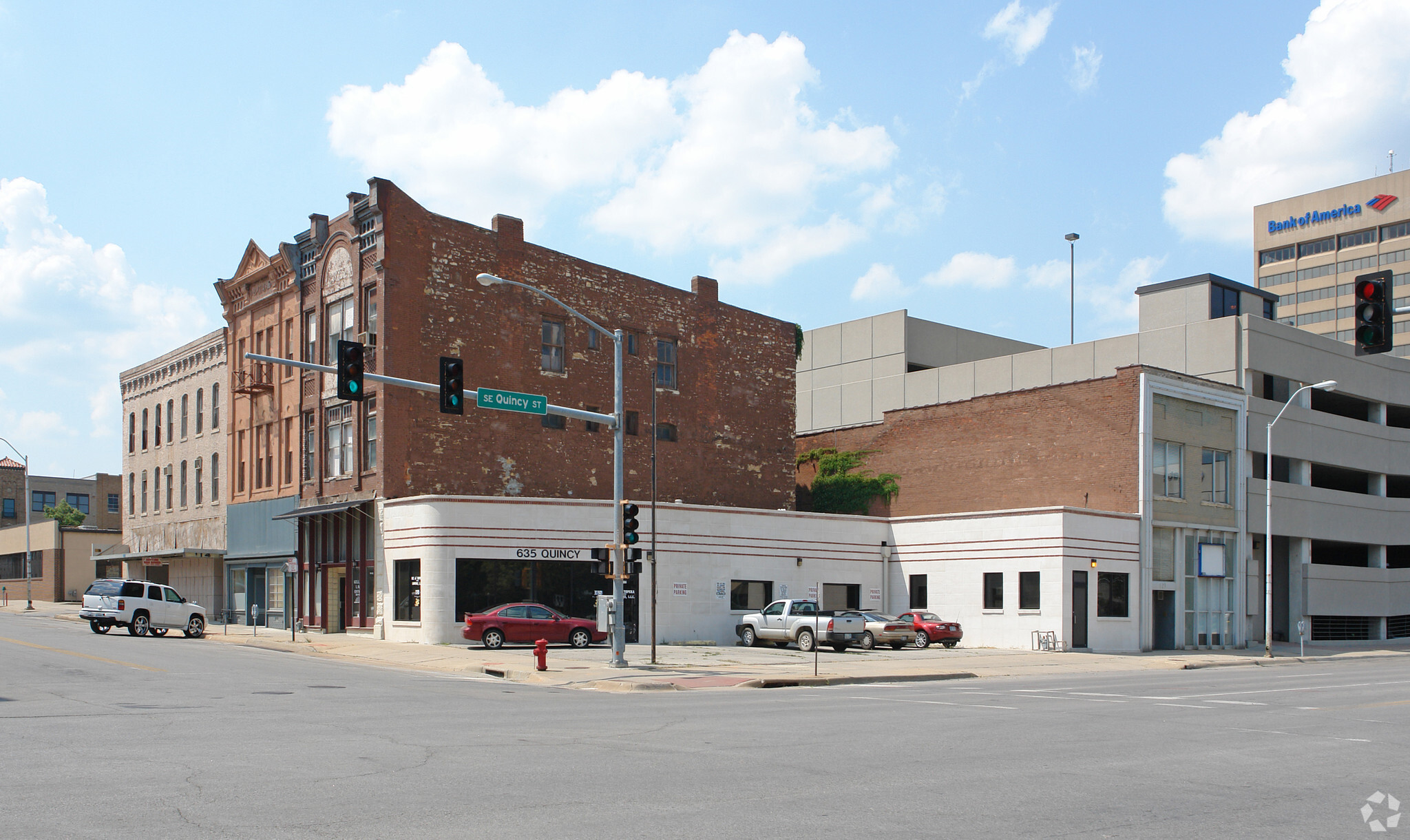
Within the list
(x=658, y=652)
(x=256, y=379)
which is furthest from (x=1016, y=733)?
(x=256, y=379)

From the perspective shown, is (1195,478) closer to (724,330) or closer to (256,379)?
(724,330)

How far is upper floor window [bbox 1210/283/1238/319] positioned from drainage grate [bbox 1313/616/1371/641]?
15.2 m

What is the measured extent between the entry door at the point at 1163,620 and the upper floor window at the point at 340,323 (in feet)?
107

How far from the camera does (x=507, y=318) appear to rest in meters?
43.4

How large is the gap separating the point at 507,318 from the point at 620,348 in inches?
601

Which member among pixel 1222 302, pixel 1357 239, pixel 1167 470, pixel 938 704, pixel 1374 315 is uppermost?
pixel 1357 239

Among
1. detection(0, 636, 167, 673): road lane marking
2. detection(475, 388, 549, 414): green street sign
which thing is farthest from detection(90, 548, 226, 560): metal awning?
detection(475, 388, 549, 414): green street sign

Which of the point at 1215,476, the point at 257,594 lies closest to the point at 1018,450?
the point at 1215,476

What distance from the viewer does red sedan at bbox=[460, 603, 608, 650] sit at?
1339 inches

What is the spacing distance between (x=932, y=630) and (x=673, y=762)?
28833mm

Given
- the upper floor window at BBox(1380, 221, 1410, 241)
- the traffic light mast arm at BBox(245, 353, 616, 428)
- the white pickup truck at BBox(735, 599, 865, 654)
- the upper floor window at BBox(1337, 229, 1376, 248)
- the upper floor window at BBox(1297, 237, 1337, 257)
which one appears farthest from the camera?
the upper floor window at BBox(1297, 237, 1337, 257)

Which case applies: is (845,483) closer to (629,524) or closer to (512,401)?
(629,524)

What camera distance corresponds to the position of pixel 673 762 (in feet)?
39.6

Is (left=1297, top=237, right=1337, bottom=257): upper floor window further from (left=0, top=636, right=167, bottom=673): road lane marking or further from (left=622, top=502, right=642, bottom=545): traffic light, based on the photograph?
(left=0, top=636, right=167, bottom=673): road lane marking
